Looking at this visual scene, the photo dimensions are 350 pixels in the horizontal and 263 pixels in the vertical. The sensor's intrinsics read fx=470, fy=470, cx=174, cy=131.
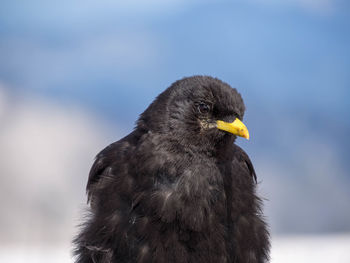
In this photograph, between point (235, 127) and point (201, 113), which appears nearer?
point (235, 127)

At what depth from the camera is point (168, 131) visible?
12.1 feet

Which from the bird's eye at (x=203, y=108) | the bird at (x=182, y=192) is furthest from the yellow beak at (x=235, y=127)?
the bird's eye at (x=203, y=108)

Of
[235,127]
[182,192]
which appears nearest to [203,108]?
[235,127]

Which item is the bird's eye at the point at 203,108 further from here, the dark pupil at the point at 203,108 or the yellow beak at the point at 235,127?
the yellow beak at the point at 235,127

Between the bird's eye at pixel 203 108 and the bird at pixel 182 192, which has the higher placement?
the bird's eye at pixel 203 108

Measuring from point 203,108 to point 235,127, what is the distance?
0.99 ft

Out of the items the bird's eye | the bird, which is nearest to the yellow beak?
the bird

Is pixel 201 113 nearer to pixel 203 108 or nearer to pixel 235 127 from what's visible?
pixel 203 108

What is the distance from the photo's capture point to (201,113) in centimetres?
368

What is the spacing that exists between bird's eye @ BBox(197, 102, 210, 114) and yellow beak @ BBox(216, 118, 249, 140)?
135mm

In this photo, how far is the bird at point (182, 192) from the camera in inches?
139

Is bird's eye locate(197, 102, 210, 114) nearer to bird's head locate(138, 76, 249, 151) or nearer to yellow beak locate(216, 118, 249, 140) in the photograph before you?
bird's head locate(138, 76, 249, 151)
